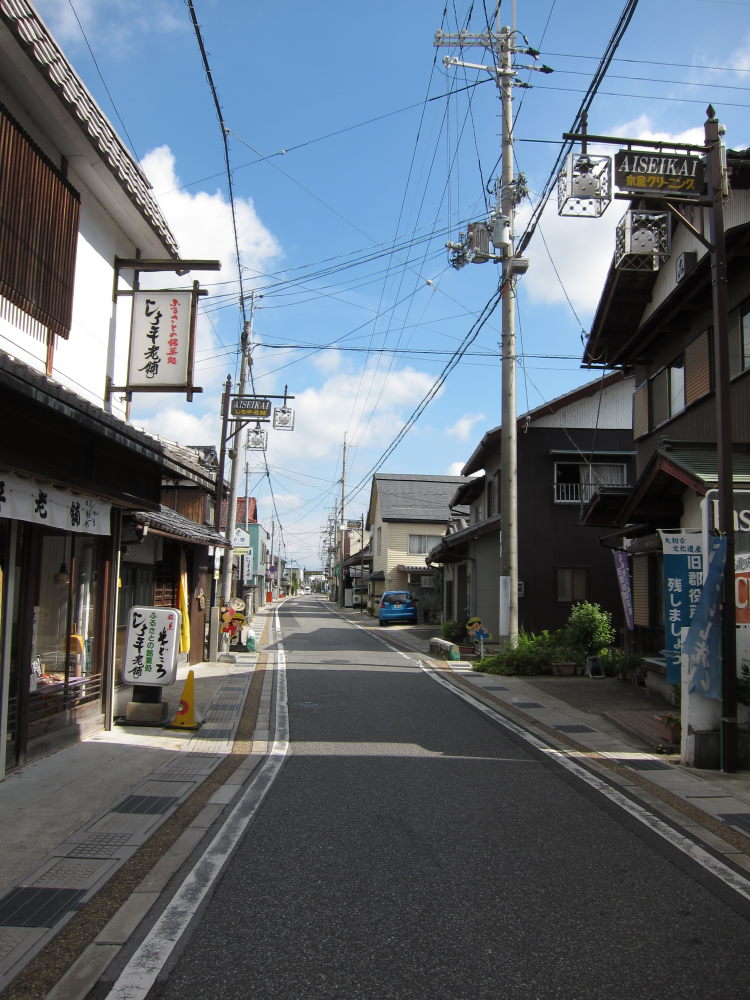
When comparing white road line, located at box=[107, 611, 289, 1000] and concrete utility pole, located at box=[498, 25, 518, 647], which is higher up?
concrete utility pole, located at box=[498, 25, 518, 647]

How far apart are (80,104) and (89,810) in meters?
7.22

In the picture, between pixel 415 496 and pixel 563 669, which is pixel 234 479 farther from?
pixel 415 496

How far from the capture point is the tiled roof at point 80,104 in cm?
696

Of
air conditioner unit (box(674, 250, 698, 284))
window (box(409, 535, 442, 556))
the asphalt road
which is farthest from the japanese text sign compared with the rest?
window (box(409, 535, 442, 556))

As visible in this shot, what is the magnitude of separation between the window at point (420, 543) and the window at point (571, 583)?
22.1 meters

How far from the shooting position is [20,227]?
7887 millimetres

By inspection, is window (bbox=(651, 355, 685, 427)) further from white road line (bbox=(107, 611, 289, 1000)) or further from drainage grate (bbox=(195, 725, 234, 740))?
white road line (bbox=(107, 611, 289, 1000))

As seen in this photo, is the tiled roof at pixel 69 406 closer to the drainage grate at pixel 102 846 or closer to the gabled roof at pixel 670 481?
the drainage grate at pixel 102 846

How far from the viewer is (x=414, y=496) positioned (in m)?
49.0

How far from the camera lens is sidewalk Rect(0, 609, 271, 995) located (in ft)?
15.1

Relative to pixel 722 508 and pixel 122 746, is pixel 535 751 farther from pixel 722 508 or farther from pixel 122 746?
pixel 122 746

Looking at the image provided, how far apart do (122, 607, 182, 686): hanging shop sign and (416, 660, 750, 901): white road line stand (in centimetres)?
499

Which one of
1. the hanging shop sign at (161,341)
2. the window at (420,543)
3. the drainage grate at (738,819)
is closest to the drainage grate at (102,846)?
the drainage grate at (738,819)

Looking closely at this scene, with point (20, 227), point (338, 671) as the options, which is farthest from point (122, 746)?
point (338, 671)
